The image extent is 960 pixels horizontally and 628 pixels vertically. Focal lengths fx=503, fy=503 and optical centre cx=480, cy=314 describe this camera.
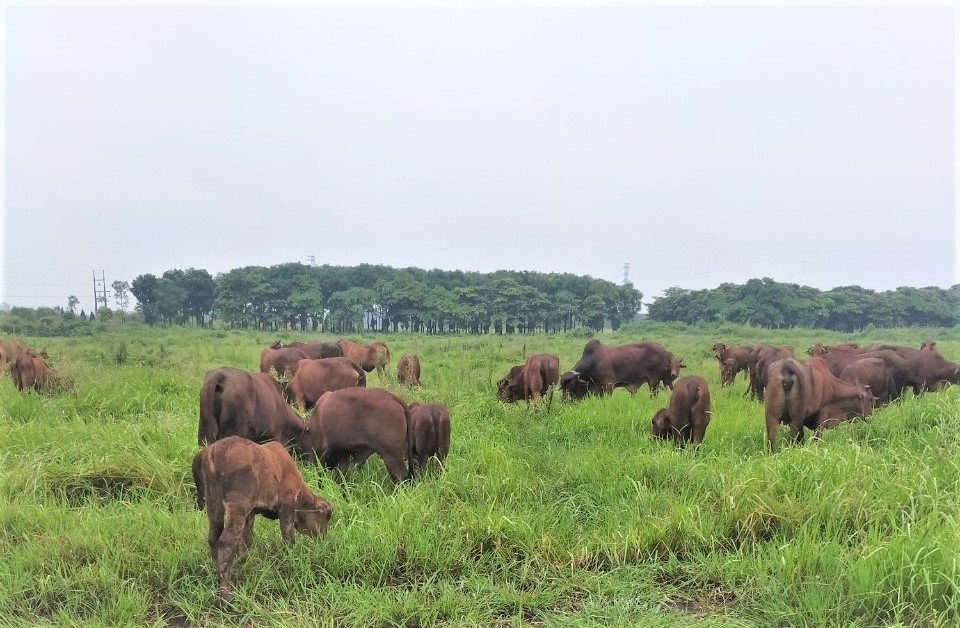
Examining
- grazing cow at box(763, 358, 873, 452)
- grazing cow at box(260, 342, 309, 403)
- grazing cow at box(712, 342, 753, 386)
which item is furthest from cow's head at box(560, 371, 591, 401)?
grazing cow at box(260, 342, 309, 403)

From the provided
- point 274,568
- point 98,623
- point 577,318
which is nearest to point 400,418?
point 274,568

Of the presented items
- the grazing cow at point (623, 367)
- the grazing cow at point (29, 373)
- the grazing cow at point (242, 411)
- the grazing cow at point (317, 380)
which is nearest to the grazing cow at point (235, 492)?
the grazing cow at point (242, 411)

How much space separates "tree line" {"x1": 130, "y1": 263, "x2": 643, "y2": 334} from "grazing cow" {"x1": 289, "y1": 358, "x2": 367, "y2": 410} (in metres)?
3.24

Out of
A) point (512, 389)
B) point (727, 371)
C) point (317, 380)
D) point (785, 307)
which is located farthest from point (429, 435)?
point (785, 307)

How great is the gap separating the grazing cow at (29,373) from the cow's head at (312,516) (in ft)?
24.7

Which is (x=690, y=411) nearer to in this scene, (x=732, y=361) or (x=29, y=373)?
(x=732, y=361)

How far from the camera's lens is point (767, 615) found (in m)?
2.90

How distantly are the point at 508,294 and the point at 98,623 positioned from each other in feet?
32.7

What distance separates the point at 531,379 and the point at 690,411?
12.1ft

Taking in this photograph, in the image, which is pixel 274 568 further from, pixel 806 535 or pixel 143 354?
pixel 143 354

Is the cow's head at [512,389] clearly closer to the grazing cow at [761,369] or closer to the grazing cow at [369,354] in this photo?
the grazing cow at [369,354]

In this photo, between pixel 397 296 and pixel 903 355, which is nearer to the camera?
pixel 903 355

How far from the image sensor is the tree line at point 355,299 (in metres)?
10.2

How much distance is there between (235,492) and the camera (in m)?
2.85
